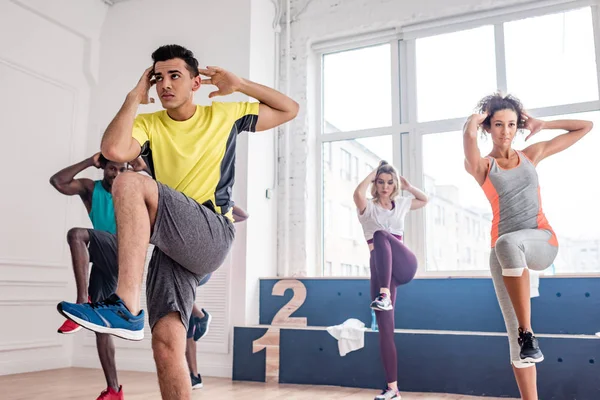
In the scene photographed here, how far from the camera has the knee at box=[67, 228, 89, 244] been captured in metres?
3.01

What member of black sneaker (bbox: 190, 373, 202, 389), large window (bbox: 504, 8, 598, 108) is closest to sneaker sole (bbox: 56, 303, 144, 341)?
black sneaker (bbox: 190, 373, 202, 389)

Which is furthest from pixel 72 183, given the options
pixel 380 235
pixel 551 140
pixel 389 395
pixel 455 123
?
pixel 455 123

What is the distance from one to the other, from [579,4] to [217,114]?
3734mm

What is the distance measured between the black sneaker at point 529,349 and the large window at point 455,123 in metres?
1.92

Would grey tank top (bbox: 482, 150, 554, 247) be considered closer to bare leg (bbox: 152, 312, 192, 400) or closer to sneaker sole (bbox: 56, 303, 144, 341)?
bare leg (bbox: 152, 312, 192, 400)

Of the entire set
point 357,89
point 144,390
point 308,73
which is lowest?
point 144,390

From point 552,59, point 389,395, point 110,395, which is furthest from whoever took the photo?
point 552,59

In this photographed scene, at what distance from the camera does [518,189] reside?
2.65 m

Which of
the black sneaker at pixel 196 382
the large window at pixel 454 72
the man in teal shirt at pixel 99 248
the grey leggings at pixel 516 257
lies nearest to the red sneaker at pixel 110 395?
the man in teal shirt at pixel 99 248

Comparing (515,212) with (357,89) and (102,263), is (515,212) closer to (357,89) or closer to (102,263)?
(102,263)

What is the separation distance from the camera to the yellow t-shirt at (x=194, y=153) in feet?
6.40

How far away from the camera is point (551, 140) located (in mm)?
2869

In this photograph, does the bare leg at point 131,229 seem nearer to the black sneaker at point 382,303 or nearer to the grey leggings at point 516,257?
the grey leggings at point 516,257

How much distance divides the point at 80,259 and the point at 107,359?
61cm
